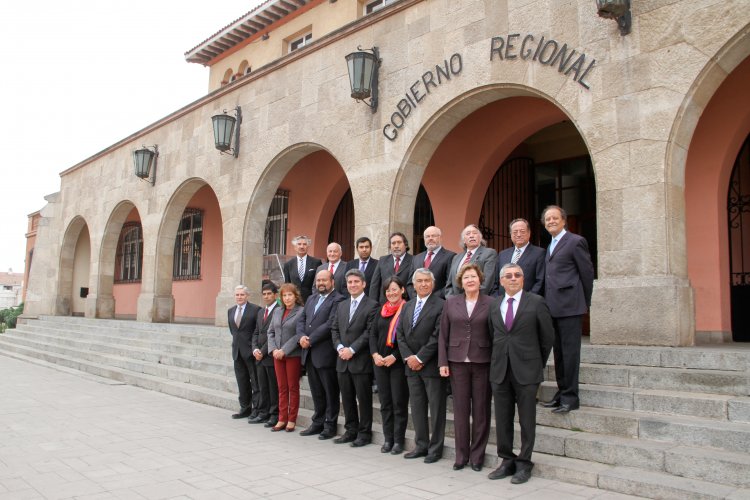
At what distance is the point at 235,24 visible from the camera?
57.3 feet

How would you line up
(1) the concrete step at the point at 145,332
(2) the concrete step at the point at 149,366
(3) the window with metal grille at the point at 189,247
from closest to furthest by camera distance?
(2) the concrete step at the point at 149,366
(1) the concrete step at the point at 145,332
(3) the window with metal grille at the point at 189,247

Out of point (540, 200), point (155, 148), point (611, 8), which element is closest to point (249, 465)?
point (611, 8)

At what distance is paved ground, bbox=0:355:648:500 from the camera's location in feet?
14.3

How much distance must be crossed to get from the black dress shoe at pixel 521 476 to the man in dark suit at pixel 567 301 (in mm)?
717

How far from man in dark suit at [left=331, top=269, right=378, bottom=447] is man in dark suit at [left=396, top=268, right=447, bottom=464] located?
0.55 m

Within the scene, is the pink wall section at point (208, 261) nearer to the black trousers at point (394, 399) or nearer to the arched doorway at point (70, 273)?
the arched doorway at point (70, 273)

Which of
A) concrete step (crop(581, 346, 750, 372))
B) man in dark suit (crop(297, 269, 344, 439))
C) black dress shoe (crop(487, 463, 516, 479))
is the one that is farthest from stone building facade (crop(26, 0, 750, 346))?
man in dark suit (crop(297, 269, 344, 439))

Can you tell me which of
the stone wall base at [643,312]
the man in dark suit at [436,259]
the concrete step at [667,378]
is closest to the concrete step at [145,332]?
the man in dark suit at [436,259]

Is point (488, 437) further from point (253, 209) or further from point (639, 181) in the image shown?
point (253, 209)

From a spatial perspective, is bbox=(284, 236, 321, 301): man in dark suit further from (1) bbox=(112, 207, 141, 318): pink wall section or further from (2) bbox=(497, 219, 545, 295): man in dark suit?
(1) bbox=(112, 207, 141, 318): pink wall section

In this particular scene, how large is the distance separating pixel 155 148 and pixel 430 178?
728 cm

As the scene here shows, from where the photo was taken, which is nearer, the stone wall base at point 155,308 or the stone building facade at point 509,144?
the stone building facade at point 509,144

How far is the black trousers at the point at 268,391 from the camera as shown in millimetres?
6943

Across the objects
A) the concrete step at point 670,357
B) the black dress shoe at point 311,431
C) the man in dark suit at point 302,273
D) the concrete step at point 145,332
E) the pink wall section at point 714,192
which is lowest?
the black dress shoe at point 311,431
